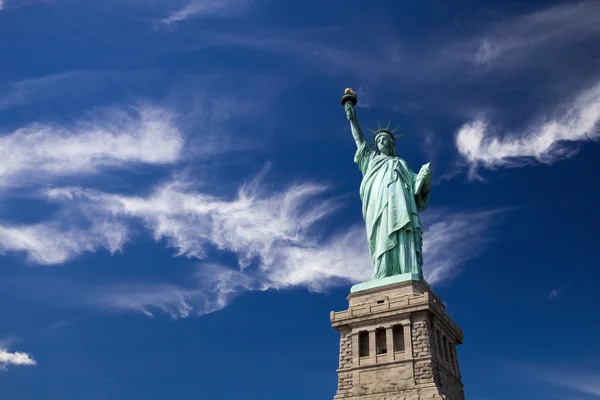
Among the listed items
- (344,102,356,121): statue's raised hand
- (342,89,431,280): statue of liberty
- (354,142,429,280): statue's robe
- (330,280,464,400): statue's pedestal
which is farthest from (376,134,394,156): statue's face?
(330,280,464,400): statue's pedestal

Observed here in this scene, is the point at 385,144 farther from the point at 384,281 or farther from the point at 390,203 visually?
the point at 384,281

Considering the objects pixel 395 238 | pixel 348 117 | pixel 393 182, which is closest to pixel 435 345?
pixel 395 238

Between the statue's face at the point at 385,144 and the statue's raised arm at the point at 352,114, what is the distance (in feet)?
4.01

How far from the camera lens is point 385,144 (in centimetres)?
4056

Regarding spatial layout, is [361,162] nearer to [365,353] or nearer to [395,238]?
[395,238]

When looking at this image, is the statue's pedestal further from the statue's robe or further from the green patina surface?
the statue's robe

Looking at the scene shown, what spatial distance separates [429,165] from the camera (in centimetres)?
3812

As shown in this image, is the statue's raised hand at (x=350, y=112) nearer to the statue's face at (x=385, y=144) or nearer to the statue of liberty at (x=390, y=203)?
the statue of liberty at (x=390, y=203)

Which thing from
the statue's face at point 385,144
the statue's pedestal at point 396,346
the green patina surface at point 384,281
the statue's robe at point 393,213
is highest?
the statue's face at point 385,144

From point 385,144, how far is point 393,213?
653 cm

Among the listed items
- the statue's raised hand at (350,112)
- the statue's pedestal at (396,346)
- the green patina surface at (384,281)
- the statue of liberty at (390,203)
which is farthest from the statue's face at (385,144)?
the statue's pedestal at (396,346)

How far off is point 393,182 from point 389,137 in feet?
Answer: 16.8

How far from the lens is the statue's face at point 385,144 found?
133ft

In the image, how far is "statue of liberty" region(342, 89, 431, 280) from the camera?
114 feet
